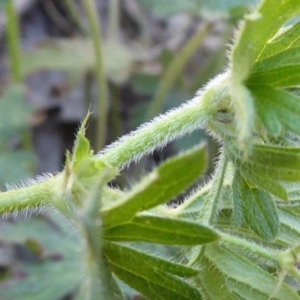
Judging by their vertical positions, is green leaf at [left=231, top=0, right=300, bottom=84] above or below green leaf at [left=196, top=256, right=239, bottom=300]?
above

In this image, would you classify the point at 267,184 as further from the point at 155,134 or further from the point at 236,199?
the point at 155,134

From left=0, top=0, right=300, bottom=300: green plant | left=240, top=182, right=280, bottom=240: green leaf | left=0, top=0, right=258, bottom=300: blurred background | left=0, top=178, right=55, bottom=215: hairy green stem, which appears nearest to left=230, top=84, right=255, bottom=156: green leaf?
left=0, top=0, right=300, bottom=300: green plant

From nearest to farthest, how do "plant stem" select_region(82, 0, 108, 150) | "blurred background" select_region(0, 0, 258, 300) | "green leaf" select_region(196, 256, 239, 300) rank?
"green leaf" select_region(196, 256, 239, 300), "blurred background" select_region(0, 0, 258, 300), "plant stem" select_region(82, 0, 108, 150)

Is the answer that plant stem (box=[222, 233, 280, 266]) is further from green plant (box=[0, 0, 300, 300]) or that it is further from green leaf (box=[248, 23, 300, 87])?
green leaf (box=[248, 23, 300, 87])

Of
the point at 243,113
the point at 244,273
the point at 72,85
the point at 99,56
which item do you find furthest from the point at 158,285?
the point at 72,85

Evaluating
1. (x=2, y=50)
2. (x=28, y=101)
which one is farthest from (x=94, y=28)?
(x=2, y=50)

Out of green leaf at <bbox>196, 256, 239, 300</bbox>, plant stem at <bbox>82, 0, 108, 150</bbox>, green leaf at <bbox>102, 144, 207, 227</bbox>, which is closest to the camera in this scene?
green leaf at <bbox>102, 144, 207, 227</bbox>

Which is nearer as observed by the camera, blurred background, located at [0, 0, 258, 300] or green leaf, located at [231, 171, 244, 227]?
green leaf, located at [231, 171, 244, 227]

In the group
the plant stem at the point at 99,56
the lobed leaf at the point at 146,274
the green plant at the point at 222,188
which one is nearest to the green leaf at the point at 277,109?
the green plant at the point at 222,188
